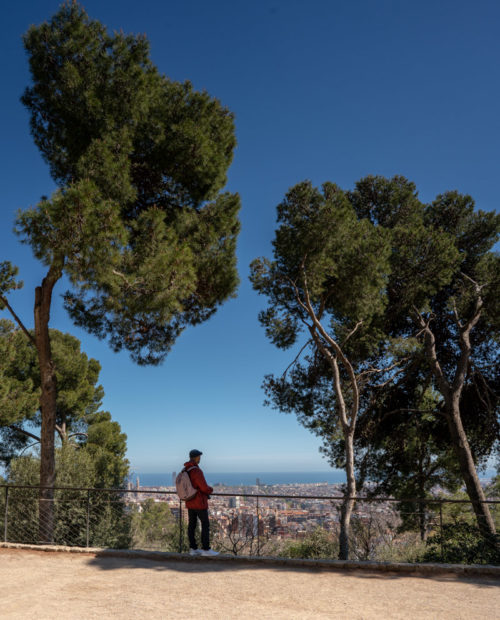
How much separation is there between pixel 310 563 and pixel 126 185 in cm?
624

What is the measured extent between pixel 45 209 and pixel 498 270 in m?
10.5

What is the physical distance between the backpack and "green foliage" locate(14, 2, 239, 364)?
8.81 ft

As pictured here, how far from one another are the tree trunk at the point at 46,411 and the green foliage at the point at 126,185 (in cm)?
66

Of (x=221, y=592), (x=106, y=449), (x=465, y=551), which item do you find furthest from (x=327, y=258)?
(x=106, y=449)

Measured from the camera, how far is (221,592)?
4516 millimetres

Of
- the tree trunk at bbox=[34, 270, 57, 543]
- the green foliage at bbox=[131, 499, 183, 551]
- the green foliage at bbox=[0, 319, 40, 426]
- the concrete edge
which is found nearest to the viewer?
the concrete edge

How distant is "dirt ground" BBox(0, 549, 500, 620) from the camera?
393 centimetres

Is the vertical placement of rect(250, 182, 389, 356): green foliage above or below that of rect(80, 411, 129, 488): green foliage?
above

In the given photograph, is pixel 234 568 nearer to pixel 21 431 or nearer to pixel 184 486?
pixel 184 486

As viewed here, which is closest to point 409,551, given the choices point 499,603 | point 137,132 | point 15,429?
point 499,603

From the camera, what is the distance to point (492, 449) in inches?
473

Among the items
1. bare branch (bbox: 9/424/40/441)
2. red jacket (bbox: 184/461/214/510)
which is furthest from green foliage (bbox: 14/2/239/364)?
bare branch (bbox: 9/424/40/441)

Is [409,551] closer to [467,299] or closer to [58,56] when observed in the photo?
[467,299]

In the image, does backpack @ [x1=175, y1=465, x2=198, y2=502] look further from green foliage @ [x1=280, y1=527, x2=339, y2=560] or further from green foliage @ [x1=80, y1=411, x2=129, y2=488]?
green foliage @ [x1=80, y1=411, x2=129, y2=488]
